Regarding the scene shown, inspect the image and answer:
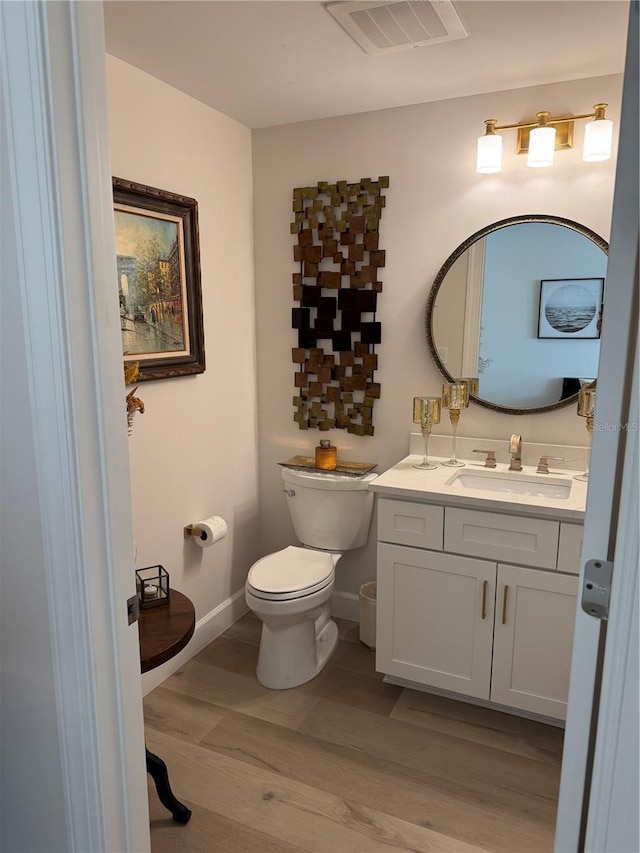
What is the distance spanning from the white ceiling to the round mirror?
0.55 meters

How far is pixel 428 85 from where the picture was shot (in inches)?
92.0

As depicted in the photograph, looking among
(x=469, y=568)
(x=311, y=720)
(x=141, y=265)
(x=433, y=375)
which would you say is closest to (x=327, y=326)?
(x=433, y=375)

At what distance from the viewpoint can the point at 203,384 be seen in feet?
8.75

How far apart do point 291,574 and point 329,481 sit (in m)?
0.44

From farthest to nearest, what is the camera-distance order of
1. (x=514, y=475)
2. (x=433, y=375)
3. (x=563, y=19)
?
(x=433, y=375) → (x=514, y=475) → (x=563, y=19)

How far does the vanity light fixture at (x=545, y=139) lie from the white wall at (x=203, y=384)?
111 centimetres

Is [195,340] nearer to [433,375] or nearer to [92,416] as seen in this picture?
[433,375]

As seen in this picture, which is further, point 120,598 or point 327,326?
point 327,326

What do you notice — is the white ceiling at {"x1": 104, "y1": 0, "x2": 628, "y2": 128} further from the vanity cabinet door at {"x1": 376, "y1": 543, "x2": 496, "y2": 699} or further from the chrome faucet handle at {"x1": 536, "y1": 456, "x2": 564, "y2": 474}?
the vanity cabinet door at {"x1": 376, "y1": 543, "x2": 496, "y2": 699}

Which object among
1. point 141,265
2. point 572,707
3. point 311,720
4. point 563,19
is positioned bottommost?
point 311,720

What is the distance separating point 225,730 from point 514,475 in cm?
146

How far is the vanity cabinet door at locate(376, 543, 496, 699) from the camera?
88.1 inches
